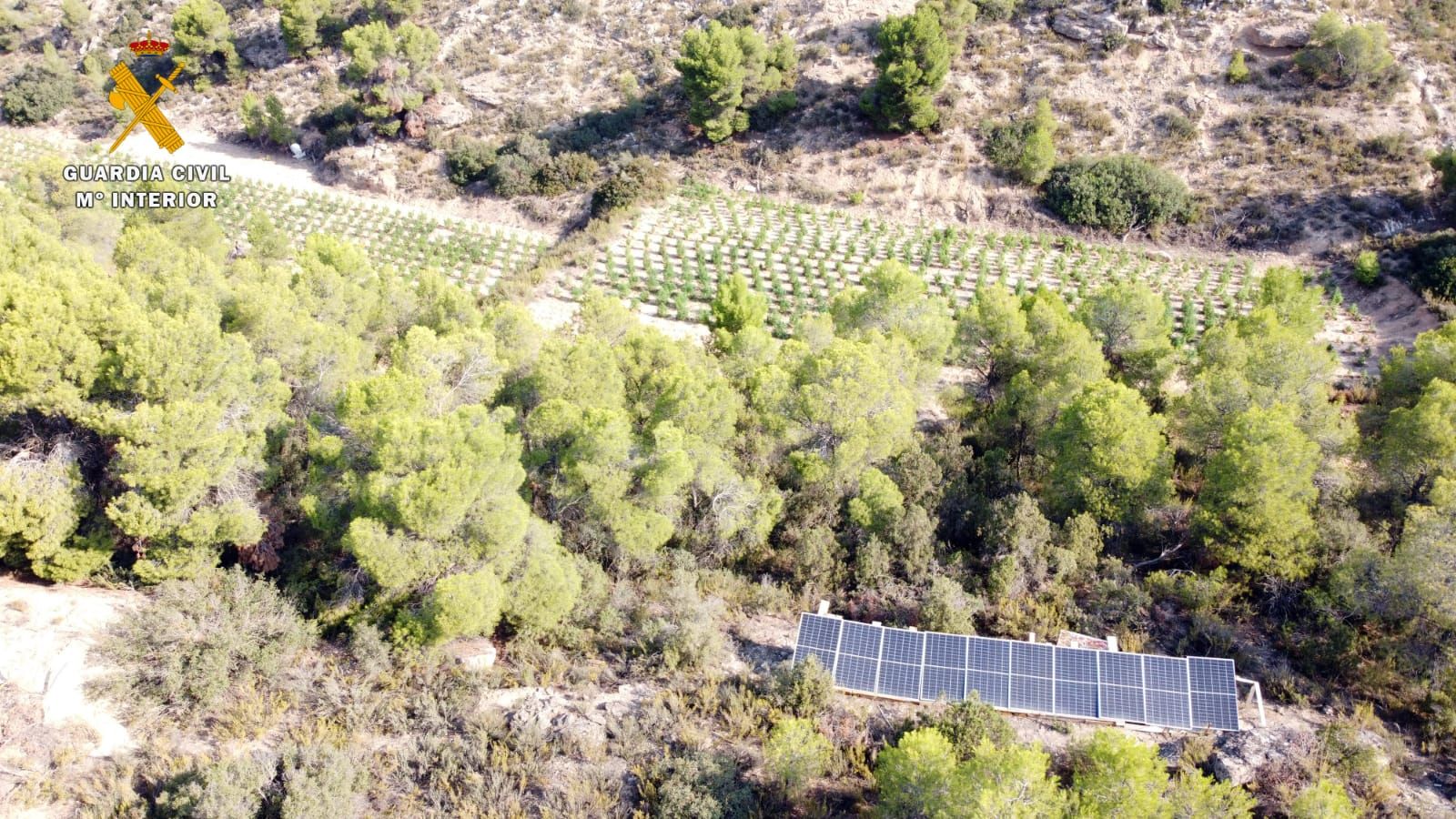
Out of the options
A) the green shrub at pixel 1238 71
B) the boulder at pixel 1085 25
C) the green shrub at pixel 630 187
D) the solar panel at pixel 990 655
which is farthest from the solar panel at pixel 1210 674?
the boulder at pixel 1085 25

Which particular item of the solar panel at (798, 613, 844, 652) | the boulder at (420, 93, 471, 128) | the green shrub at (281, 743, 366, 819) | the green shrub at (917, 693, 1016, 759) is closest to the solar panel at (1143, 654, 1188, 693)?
the green shrub at (917, 693, 1016, 759)

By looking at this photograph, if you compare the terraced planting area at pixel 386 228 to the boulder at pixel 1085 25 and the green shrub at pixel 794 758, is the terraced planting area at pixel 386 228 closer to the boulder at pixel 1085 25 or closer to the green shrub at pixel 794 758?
the green shrub at pixel 794 758

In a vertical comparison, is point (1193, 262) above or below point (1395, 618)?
below

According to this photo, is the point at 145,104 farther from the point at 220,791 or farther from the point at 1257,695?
the point at 1257,695

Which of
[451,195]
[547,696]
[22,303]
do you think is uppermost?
[22,303]

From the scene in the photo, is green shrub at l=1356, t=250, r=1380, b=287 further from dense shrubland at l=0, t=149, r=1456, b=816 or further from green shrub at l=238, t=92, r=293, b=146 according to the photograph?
green shrub at l=238, t=92, r=293, b=146

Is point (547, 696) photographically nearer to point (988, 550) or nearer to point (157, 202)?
point (988, 550)

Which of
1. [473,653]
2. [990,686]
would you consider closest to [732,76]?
[473,653]

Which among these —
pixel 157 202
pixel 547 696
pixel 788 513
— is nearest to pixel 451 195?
pixel 157 202
